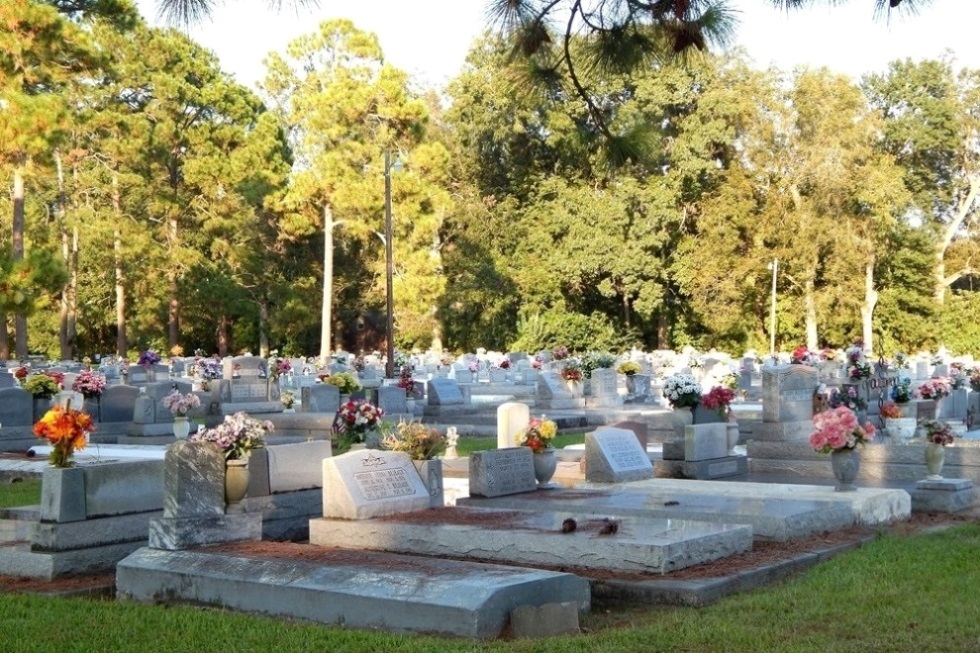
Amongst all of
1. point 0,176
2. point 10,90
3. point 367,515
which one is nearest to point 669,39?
point 367,515

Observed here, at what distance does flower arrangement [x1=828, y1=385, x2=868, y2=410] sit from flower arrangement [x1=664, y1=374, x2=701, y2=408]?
1.76m

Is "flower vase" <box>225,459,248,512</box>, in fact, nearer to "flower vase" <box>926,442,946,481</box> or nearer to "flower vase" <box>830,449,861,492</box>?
"flower vase" <box>830,449,861,492</box>

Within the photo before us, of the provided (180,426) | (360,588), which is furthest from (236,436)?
(180,426)

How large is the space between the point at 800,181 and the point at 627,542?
4011 cm

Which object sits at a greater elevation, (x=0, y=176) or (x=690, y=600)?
(x=0, y=176)

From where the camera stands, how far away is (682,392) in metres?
15.7

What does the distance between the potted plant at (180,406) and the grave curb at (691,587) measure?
1203 centimetres

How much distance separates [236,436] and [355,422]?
2.81 metres

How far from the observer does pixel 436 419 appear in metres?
23.7

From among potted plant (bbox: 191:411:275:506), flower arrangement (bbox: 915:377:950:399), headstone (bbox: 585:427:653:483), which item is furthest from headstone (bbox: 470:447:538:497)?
flower arrangement (bbox: 915:377:950:399)

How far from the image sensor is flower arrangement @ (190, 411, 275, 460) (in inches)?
395

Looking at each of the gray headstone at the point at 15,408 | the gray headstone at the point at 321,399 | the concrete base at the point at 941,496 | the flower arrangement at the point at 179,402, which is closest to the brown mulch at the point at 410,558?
the concrete base at the point at 941,496

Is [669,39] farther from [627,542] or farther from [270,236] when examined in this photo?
[270,236]

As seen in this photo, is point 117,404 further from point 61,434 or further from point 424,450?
point 61,434
